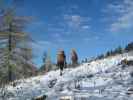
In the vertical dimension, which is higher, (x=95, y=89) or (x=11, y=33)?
(x=11, y=33)

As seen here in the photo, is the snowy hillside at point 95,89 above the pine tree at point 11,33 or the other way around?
the other way around

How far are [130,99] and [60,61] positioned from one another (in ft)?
34.5

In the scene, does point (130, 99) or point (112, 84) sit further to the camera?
point (112, 84)

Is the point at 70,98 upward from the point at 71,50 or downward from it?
downward

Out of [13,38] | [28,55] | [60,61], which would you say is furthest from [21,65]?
[60,61]

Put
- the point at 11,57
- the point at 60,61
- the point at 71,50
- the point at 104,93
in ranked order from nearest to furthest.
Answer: the point at 104,93, the point at 60,61, the point at 71,50, the point at 11,57

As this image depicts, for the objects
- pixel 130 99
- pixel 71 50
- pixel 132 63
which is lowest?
pixel 130 99

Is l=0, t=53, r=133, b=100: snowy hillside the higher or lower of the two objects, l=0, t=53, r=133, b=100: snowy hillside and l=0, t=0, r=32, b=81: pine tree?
the lower

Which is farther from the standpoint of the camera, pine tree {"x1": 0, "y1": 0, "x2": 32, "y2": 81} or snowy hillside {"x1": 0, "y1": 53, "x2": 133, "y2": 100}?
pine tree {"x1": 0, "y1": 0, "x2": 32, "y2": 81}

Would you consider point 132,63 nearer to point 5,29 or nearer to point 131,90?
point 131,90

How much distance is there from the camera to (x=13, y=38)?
33156 mm

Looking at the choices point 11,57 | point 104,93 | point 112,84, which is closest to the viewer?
point 104,93

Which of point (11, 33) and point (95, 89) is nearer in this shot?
point (95, 89)

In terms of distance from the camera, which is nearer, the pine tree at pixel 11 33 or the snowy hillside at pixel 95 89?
the snowy hillside at pixel 95 89
